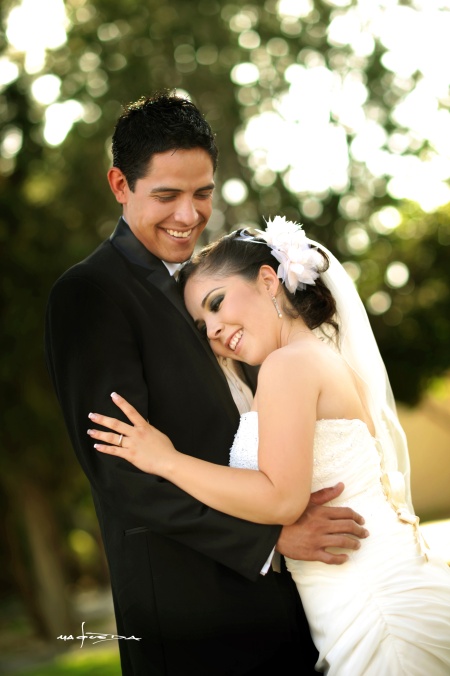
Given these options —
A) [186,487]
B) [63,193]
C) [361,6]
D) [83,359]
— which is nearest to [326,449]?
[186,487]

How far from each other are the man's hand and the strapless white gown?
0.09 meters

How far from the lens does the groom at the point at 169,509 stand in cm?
276

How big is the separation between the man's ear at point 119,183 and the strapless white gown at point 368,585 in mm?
981

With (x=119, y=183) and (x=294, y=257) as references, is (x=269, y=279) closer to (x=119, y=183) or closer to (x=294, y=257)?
(x=294, y=257)

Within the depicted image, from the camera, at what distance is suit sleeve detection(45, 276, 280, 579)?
273cm

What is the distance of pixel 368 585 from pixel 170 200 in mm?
1492

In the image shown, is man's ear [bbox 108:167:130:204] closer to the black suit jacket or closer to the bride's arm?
the black suit jacket

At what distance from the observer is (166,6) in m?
13.8

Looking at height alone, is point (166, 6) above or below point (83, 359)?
above

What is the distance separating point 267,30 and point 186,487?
40.4 feet

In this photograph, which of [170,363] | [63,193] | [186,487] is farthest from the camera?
[63,193]

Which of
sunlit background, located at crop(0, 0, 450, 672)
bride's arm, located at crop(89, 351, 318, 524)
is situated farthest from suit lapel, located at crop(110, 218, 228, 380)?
sunlit background, located at crop(0, 0, 450, 672)

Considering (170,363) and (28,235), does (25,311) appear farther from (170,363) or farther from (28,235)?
(170,363)

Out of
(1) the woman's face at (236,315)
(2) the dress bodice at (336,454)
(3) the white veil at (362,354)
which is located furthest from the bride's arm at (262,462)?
(3) the white veil at (362,354)
